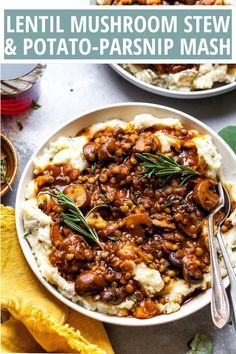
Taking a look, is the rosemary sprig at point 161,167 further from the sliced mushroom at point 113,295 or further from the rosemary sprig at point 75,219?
the sliced mushroom at point 113,295

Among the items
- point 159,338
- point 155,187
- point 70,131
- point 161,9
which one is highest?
→ point 161,9

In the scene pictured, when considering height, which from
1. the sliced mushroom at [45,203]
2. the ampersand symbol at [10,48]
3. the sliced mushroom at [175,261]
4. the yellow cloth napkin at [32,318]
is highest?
the ampersand symbol at [10,48]

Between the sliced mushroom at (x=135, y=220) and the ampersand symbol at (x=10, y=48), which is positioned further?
the ampersand symbol at (x=10, y=48)

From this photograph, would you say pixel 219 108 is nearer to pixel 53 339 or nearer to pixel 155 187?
pixel 155 187

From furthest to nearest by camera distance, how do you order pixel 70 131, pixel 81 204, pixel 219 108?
pixel 219 108, pixel 70 131, pixel 81 204

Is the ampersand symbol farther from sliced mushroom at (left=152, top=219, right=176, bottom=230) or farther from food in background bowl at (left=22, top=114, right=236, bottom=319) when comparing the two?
sliced mushroom at (left=152, top=219, right=176, bottom=230)

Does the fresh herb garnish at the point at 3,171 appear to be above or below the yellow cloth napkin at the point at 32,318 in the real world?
above

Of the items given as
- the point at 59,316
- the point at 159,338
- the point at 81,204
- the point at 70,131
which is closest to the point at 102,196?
the point at 81,204

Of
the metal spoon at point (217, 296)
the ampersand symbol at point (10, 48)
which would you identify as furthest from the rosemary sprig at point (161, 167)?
the ampersand symbol at point (10, 48)
